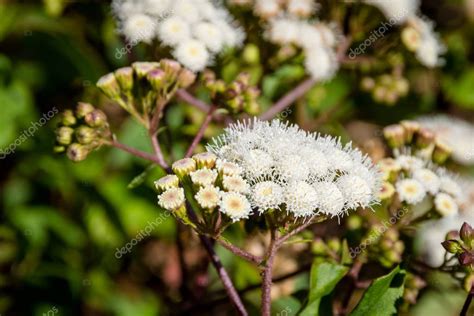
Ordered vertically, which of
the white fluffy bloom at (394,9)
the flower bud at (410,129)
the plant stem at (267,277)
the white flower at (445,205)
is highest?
the white fluffy bloom at (394,9)

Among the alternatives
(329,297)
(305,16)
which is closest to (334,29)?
(305,16)

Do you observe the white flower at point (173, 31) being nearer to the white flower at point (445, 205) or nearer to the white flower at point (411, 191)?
the white flower at point (411, 191)

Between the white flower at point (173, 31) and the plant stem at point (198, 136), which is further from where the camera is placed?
the white flower at point (173, 31)

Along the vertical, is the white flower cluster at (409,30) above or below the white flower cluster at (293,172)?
above

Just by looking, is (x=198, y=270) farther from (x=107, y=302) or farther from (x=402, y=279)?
(x=402, y=279)

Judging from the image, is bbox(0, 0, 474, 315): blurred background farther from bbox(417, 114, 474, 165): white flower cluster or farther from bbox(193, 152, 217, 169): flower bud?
bbox(193, 152, 217, 169): flower bud

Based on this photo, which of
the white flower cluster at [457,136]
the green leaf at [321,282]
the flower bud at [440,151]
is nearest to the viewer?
the green leaf at [321,282]

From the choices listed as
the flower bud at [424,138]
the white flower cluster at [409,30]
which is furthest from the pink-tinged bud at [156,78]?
the white flower cluster at [409,30]
